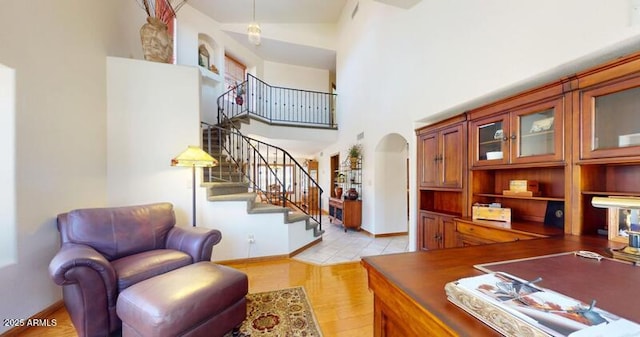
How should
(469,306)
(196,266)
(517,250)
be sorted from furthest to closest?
(196,266), (517,250), (469,306)

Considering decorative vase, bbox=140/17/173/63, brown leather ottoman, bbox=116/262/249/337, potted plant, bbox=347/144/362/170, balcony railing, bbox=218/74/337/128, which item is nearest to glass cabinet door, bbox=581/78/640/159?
brown leather ottoman, bbox=116/262/249/337

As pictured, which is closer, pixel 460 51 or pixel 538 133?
pixel 538 133

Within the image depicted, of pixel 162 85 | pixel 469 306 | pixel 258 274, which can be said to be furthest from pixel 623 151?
pixel 162 85

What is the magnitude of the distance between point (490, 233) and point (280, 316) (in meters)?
1.98

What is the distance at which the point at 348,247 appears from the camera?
14.0 ft

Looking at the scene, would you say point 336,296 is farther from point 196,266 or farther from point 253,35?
point 253,35

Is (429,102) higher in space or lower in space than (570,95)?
higher

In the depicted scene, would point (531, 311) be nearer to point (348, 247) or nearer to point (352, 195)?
point (348, 247)

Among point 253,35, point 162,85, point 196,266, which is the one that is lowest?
point 196,266

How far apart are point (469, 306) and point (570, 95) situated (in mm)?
1806

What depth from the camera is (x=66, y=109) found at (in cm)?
249

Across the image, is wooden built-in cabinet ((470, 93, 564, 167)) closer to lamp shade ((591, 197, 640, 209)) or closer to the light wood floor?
lamp shade ((591, 197, 640, 209))

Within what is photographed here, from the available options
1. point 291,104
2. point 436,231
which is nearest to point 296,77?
point 291,104

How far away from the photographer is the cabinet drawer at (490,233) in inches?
73.6
